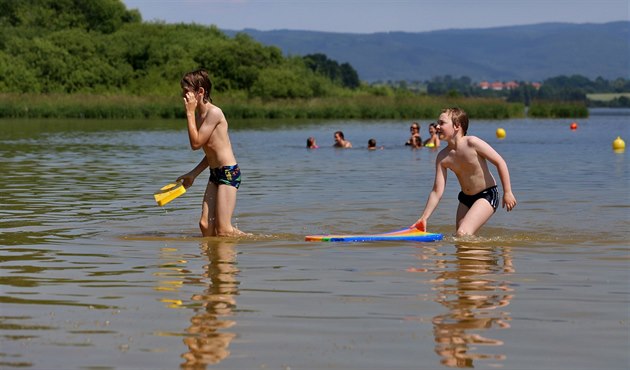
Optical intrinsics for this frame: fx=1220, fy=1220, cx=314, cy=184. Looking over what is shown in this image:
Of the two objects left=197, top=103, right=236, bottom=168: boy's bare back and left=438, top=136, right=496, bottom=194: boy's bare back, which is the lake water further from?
left=197, top=103, right=236, bottom=168: boy's bare back

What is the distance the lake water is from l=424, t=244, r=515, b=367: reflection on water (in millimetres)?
17

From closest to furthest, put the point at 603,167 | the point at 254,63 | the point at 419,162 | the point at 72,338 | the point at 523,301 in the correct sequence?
the point at 72,338 → the point at 523,301 → the point at 603,167 → the point at 419,162 → the point at 254,63

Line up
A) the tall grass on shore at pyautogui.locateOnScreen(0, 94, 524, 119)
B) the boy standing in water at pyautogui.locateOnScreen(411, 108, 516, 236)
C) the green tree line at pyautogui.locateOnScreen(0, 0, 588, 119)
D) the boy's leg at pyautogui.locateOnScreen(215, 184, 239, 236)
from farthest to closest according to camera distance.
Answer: the green tree line at pyautogui.locateOnScreen(0, 0, 588, 119), the tall grass on shore at pyautogui.locateOnScreen(0, 94, 524, 119), the boy standing in water at pyautogui.locateOnScreen(411, 108, 516, 236), the boy's leg at pyautogui.locateOnScreen(215, 184, 239, 236)

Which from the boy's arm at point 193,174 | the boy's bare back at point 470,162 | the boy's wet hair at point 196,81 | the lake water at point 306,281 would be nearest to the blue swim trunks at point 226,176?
the boy's arm at point 193,174

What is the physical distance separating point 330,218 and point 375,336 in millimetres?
7968

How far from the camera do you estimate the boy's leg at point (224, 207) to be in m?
12.0

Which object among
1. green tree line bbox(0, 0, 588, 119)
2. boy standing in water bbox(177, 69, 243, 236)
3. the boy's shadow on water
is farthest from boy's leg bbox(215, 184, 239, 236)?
green tree line bbox(0, 0, 588, 119)

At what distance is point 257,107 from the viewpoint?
65312mm

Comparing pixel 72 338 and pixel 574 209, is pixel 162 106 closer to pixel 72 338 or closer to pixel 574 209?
pixel 574 209

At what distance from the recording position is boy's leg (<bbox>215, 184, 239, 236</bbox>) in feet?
39.2

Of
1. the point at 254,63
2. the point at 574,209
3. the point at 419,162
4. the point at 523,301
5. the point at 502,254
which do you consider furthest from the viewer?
the point at 254,63

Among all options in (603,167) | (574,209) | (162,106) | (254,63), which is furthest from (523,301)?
(254,63)

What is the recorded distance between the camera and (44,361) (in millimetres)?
6441

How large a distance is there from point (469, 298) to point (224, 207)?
4.13 m
